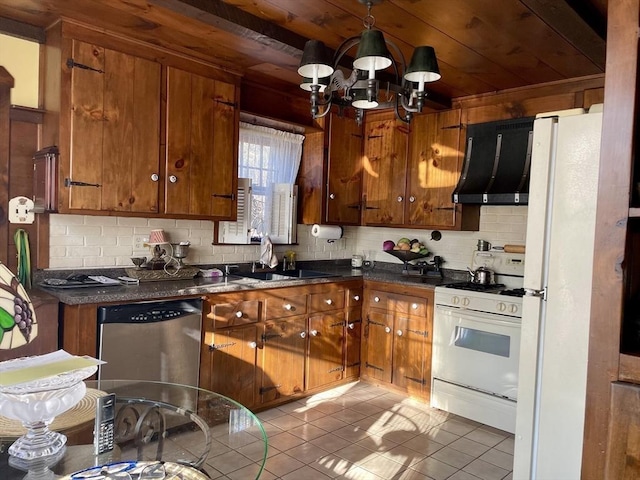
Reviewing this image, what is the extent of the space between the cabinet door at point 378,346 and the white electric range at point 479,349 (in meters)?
0.44

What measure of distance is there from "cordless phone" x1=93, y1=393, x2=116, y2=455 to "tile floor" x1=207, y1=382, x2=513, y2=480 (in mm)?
1367

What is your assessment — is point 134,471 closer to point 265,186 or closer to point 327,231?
point 265,186

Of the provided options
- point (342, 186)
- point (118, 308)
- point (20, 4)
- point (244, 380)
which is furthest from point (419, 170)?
point (20, 4)

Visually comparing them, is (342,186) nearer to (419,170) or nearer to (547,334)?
(419,170)

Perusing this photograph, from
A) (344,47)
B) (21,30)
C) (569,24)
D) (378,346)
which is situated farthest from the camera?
(378,346)

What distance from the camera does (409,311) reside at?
147 inches

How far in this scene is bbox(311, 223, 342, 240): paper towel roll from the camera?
4.34 meters

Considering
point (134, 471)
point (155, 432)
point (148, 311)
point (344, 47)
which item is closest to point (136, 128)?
point (148, 311)

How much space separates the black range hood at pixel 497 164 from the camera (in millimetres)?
3439

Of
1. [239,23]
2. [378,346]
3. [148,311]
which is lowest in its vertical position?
[378,346]

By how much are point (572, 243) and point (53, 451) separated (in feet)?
6.15

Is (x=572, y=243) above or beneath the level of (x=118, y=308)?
above

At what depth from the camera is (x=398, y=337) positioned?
382 cm

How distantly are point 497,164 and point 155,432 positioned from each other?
306 cm
